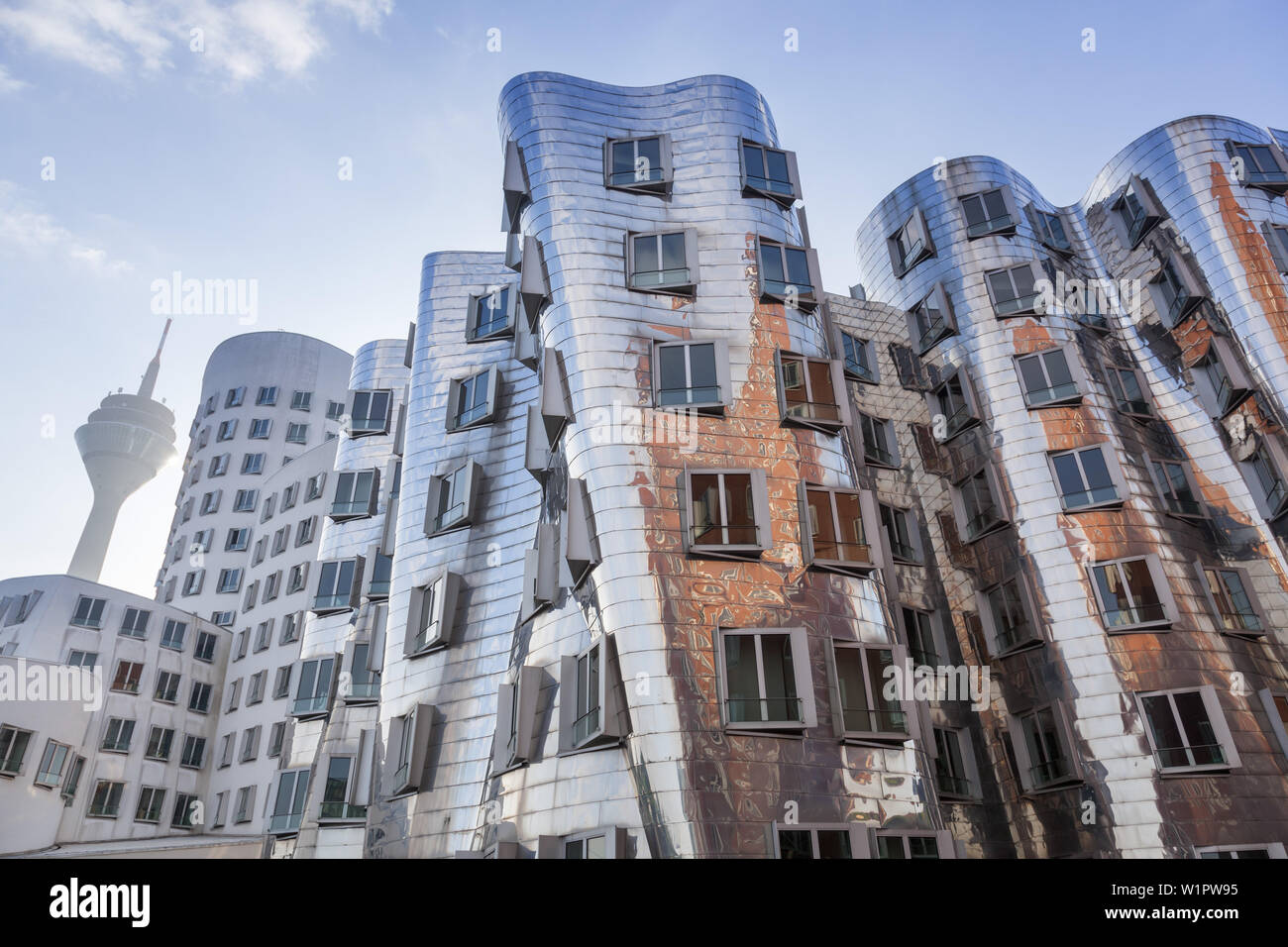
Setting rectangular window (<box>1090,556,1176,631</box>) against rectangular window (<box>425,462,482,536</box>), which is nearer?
rectangular window (<box>1090,556,1176,631</box>)

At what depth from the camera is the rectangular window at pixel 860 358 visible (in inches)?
1217

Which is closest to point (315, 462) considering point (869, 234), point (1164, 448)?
point (869, 234)

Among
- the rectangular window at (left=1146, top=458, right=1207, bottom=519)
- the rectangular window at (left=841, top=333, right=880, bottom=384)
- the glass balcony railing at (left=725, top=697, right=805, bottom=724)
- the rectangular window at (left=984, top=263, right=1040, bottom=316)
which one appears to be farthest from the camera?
the rectangular window at (left=984, top=263, right=1040, bottom=316)

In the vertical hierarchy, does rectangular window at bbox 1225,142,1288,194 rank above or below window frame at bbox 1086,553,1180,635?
above

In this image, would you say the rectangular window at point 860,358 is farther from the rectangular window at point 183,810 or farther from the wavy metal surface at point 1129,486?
the rectangular window at point 183,810

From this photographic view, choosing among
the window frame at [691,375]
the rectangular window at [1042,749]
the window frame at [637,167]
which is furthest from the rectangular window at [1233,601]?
the window frame at [637,167]

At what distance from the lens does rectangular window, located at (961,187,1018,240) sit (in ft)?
109

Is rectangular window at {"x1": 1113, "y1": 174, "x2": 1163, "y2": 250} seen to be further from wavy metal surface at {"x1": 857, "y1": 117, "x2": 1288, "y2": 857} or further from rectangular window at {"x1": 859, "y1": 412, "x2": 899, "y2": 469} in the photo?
rectangular window at {"x1": 859, "y1": 412, "x2": 899, "y2": 469}

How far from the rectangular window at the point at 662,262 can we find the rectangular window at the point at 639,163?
2.21m

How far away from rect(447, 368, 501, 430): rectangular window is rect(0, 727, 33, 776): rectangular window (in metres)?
27.4

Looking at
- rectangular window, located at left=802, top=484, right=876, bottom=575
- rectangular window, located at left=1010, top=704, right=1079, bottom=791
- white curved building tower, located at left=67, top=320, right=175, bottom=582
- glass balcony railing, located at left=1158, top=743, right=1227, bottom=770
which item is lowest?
glass balcony railing, located at left=1158, top=743, right=1227, bottom=770

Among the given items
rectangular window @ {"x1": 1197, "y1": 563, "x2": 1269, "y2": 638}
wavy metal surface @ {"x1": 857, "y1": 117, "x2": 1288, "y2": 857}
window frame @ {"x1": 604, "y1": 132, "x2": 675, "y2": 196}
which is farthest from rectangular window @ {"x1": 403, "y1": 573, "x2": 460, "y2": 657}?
rectangular window @ {"x1": 1197, "y1": 563, "x2": 1269, "y2": 638}

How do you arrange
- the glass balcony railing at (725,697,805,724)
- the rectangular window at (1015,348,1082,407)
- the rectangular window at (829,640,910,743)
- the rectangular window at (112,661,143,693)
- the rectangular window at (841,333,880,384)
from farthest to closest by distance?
the rectangular window at (112,661,143,693), the rectangular window at (841,333,880,384), the rectangular window at (1015,348,1082,407), the rectangular window at (829,640,910,743), the glass balcony railing at (725,697,805,724)

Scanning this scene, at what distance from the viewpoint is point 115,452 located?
152000mm
